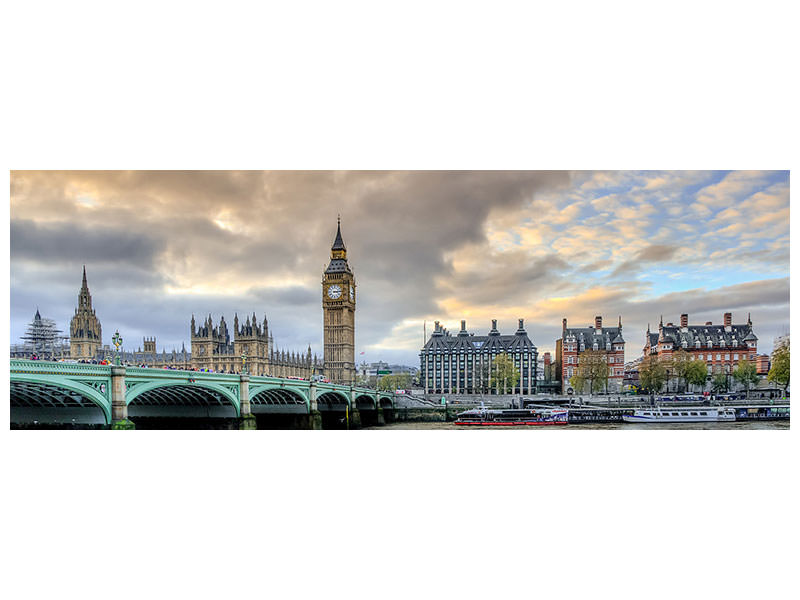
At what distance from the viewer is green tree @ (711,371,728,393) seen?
32594mm

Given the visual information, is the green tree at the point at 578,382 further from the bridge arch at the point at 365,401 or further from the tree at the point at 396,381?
the bridge arch at the point at 365,401

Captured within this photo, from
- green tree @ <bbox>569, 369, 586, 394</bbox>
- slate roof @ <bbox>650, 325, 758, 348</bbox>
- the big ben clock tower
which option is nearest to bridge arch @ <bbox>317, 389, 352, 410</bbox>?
the big ben clock tower

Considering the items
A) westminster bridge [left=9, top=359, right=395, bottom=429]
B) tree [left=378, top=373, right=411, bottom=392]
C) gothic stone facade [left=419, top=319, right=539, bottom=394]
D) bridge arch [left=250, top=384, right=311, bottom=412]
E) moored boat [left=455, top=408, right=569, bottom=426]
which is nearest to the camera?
westminster bridge [left=9, top=359, right=395, bottom=429]

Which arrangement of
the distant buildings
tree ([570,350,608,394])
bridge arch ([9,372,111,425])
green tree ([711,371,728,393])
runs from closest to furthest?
1. bridge arch ([9,372,111,425])
2. the distant buildings
3. green tree ([711,371,728,393])
4. tree ([570,350,608,394])

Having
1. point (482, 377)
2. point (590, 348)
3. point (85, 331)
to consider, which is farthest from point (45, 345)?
point (482, 377)

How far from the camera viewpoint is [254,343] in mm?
45344

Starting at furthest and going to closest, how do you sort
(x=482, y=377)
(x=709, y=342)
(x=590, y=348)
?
1. (x=482, y=377)
2. (x=590, y=348)
3. (x=709, y=342)

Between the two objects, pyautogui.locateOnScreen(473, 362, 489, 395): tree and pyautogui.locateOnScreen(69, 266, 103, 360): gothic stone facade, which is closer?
pyautogui.locateOnScreen(69, 266, 103, 360): gothic stone facade

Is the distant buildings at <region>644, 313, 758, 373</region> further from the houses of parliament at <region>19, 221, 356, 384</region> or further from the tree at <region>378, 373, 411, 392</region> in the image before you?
the tree at <region>378, 373, 411, 392</region>

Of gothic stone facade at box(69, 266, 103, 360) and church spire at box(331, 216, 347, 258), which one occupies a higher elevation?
church spire at box(331, 216, 347, 258)

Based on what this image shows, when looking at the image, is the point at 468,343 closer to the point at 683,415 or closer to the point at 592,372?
the point at 592,372

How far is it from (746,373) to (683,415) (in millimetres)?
3671

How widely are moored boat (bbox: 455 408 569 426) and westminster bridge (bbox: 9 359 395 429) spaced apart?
6.17 meters

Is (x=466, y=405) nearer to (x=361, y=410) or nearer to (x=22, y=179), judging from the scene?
(x=361, y=410)
